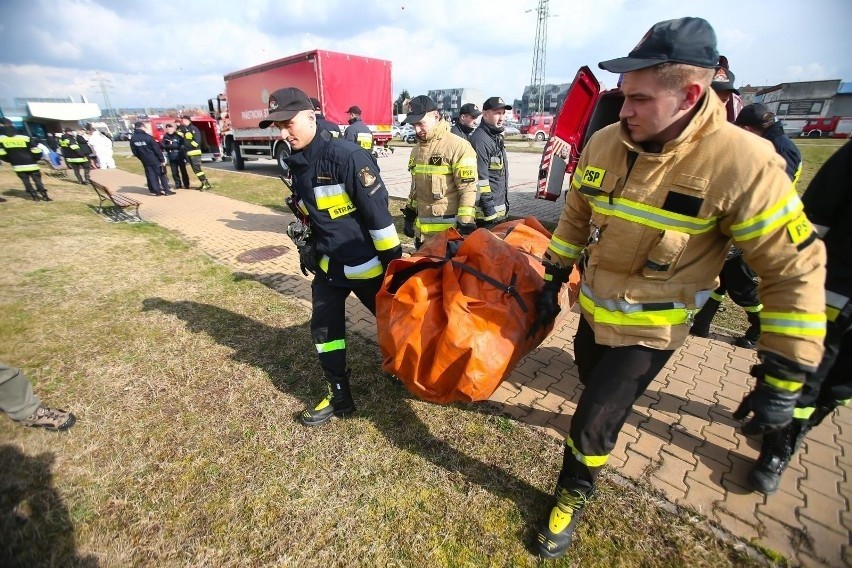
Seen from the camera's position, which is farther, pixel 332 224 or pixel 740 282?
pixel 740 282

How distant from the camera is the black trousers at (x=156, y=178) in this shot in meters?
11.1

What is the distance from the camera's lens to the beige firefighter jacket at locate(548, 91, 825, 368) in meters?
1.31

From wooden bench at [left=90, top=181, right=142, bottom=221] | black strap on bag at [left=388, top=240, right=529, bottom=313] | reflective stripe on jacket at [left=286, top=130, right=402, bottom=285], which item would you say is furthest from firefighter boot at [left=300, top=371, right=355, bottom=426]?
wooden bench at [left=90, top=181, right=142, bottom=221]

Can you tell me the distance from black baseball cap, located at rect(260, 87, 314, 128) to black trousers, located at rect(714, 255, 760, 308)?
10.9 ft

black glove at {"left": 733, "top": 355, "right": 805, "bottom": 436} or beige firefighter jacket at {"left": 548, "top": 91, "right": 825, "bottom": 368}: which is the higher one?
beige firefighter jacket at {"left": 548, "top": 91, "right": 825, "bottom": 368}

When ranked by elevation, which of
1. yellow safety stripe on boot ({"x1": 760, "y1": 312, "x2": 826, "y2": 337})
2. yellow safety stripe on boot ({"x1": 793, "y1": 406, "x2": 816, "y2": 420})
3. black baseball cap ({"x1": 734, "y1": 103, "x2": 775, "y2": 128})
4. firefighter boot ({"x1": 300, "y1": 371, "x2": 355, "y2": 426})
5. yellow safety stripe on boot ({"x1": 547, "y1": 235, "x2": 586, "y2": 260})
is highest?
black baseball cap ({"x1": 734, "y1": 103, "x2": 775, "y2": 128})

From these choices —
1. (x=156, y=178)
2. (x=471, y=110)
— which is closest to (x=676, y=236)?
(x=471, y=110)

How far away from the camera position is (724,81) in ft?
11.7

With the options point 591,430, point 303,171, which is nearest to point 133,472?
point 303,171

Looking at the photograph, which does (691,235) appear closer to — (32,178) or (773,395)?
(773,395)

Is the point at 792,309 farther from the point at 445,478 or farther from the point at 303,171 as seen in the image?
the point at 303,171

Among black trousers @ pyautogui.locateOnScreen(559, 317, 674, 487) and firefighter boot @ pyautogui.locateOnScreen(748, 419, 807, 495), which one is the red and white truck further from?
firefighter boot @ pyautogui.locateOnScreen(748, 419, 807, 495)

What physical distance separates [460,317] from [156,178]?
41.8ft

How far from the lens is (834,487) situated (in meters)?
2.26
